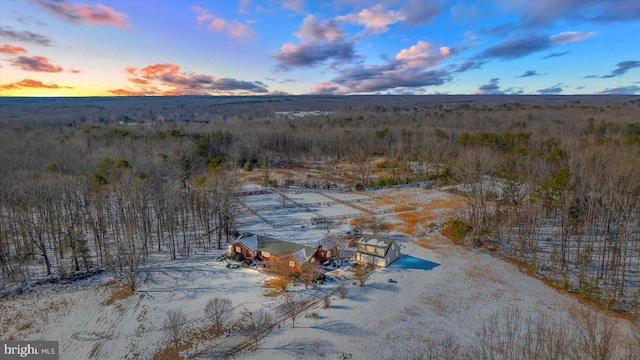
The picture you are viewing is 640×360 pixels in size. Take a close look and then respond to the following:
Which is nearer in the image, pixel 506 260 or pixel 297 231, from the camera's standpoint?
pixel 506 260

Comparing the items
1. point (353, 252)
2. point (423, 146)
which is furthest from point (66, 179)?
point (423, 146)

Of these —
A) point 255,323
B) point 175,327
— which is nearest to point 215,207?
point 255,323

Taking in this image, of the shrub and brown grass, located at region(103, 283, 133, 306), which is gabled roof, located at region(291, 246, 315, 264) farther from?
the shrub

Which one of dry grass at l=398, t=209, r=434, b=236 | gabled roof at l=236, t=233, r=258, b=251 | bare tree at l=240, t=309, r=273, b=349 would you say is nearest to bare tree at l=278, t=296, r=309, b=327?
bare tree at l=240, t=309, r=273, b=349

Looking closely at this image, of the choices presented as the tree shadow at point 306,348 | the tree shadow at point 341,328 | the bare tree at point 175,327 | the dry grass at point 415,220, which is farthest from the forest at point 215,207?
the tree shadow at point 341,328

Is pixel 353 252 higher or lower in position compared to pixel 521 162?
lower

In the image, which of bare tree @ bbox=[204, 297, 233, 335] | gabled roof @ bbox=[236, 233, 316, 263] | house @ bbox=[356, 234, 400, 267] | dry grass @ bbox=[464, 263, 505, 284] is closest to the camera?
bare tree @ bbox=[204, 297, 233, 335]

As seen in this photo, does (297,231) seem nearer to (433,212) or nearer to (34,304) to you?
(433,212)
